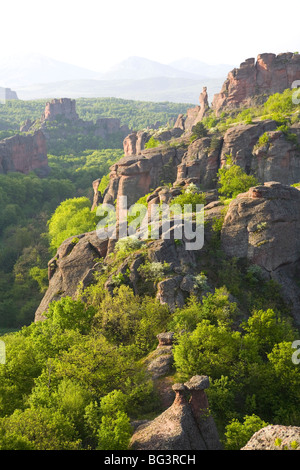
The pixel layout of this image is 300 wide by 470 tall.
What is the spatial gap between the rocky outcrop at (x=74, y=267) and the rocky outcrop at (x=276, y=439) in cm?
2192

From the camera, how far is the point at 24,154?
122500 mm

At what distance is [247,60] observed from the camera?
102 m

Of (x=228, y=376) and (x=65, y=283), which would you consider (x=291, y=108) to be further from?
(x=228, y=376)

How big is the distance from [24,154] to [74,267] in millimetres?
92033

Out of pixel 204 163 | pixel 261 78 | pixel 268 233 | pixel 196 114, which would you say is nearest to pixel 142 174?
pixel 204 163

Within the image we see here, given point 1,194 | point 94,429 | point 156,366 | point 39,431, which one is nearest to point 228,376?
point 156,366

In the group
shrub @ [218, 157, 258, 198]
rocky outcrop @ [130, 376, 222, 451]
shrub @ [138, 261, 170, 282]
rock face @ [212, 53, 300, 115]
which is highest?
rock face @ [212, 53, 300, 115]

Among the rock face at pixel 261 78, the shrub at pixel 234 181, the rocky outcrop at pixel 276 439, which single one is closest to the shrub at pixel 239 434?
the rocky outcrop at pixel 276 439

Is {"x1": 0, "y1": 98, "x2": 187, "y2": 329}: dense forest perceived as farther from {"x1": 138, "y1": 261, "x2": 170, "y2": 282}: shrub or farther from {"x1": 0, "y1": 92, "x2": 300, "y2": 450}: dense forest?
{"x1": 138, "y1": 261, "x2": 170, "y2": 282}: shrub

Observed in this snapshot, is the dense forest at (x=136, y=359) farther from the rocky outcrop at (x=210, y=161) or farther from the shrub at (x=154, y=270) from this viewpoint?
the rocky outcrop at (x=210, y=161)

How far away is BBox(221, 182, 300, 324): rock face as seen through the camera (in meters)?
37.9

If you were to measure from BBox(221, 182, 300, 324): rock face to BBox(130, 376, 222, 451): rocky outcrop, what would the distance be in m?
19.5

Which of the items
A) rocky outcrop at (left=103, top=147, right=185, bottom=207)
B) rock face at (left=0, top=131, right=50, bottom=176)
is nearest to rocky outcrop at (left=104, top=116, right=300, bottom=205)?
rocky outcrop at (left=103, top=147, right=185, bottom=207)

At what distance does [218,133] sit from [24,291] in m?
42.0
